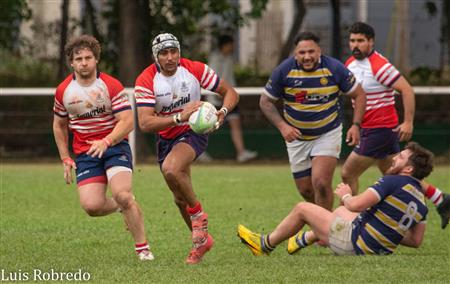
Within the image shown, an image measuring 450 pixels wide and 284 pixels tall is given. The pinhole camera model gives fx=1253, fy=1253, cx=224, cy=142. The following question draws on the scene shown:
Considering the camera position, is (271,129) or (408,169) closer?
(408,169)

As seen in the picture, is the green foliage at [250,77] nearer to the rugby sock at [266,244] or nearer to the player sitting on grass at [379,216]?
the rugby sock at [266,244]

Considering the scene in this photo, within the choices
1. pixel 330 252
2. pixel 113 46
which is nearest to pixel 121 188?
pixel 330 252

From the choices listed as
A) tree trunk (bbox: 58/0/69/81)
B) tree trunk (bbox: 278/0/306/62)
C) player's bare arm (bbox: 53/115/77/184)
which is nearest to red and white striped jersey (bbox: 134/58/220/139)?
player's bare arm (bbox: 53/115/77/184)

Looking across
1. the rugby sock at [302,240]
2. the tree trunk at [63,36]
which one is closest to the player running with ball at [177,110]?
the rugby sock at [302,240]

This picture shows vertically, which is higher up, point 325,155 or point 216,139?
point 325,155

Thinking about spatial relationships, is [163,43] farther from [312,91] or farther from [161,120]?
[312,91]

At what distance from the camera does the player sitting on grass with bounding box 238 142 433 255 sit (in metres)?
9.77

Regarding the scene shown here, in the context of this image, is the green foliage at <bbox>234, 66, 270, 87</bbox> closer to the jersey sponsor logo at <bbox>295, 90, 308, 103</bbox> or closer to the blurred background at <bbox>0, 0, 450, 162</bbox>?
the blurred background at <bbox>0, 0, 450, 162</bbox>

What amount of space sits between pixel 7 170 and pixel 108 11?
5169 millimetres

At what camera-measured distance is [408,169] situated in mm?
9820

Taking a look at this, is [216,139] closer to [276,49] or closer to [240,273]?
[276,49]

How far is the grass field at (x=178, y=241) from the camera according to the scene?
30.3 ft

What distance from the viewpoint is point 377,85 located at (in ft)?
41.8

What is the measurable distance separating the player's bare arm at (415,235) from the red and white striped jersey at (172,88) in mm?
2009
